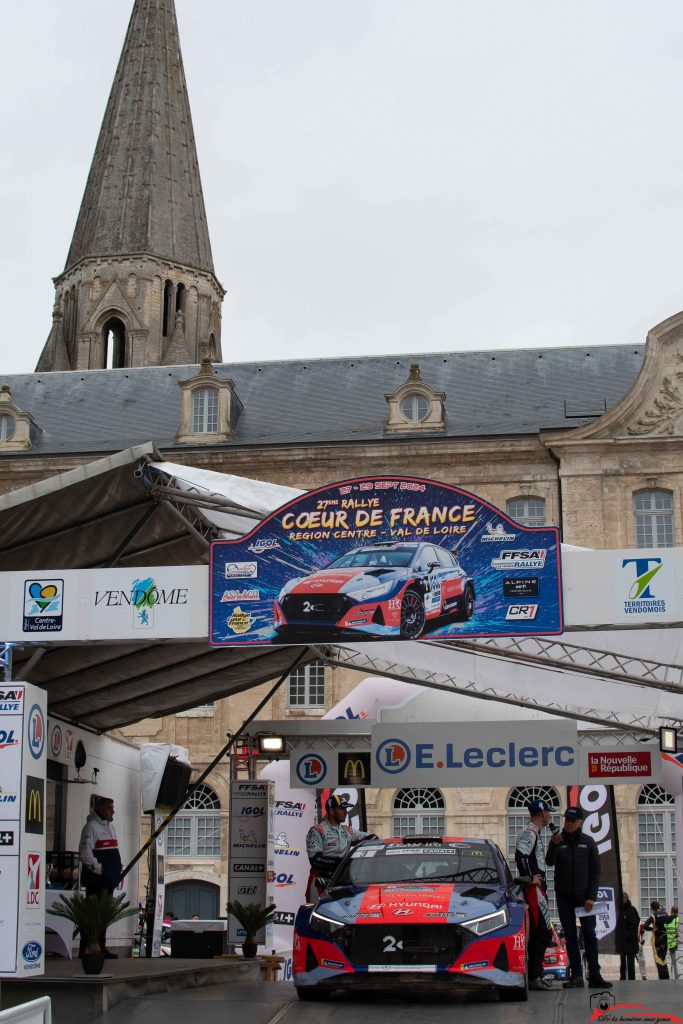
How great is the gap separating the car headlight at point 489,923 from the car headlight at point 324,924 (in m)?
1.03

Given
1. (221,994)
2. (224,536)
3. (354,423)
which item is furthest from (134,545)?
(354,423)

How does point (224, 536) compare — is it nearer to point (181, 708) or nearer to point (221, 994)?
point (221, 994)

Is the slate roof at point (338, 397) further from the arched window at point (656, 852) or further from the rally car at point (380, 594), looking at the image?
the rally car at point (380, 594)

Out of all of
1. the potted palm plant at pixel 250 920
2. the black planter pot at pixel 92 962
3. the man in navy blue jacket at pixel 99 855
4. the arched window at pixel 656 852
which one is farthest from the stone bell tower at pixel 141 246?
the black planter pot at pixel 92 962

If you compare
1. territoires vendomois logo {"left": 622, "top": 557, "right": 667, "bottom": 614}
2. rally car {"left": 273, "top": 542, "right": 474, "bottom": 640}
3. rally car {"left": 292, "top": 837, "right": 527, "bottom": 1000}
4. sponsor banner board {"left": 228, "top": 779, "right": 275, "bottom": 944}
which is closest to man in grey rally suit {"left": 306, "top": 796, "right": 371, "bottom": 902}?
sponsor banner board {"left": 228, "top": 779, "right": 275, "bottom": 944}

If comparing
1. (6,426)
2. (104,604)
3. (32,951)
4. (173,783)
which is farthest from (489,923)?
(6,426)

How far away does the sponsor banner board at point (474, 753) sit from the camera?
1928 cm

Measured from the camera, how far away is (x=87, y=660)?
17188 mm

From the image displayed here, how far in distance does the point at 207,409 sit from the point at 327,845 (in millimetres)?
26481

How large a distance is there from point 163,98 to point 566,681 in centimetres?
5123

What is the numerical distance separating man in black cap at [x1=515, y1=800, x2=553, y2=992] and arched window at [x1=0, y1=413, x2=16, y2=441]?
30.8 meters

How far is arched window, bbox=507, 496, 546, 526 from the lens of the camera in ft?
124

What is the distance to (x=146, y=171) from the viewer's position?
6250 centimetres

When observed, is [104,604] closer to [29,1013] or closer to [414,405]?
[29,1013]
